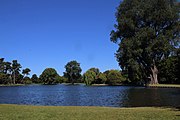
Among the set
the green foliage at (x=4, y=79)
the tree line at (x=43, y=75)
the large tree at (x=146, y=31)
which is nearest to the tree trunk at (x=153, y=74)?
the large tree at (x=146, y=31)

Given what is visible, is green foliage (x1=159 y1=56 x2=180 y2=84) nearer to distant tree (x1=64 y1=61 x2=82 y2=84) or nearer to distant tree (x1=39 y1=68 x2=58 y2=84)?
distant tree (x1=64 y1=61 x2=82 y2=84)

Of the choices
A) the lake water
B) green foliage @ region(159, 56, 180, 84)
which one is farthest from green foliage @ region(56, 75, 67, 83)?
the lake water

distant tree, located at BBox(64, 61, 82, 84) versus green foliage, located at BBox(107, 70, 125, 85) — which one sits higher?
distant tree, located at BBox(64, 61, 82, 84)

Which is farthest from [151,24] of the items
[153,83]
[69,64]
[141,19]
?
[69,64]

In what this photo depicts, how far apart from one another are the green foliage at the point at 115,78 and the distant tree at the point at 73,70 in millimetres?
57654

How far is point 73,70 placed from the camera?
185 metres

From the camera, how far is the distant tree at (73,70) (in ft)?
607

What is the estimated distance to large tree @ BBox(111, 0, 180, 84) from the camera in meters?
66.7

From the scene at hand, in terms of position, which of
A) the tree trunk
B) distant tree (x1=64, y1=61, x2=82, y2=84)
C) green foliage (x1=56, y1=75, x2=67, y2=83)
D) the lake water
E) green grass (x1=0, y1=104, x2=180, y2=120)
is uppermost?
distant tree (x1=64, y1=61, x2=82, y2=84)

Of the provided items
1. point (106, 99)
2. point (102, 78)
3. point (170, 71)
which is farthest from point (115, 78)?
point (106, 99)

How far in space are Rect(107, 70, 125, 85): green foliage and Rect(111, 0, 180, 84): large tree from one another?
51523 mm

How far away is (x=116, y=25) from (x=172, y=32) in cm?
1356

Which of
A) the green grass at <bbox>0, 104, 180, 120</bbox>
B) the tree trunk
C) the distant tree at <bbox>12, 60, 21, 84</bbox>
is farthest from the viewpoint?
the distant tree at <bbox>12, 60, 21, 84</bbox>

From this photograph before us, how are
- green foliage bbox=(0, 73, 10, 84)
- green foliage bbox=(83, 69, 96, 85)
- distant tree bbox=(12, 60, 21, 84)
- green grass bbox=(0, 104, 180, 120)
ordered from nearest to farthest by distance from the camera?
green grass bbox=(0, 104, 180, 120)
green foliage bbox=(83, 69, 96, 85)
green foliage bbox=(0, 73, 10, 84)
distant tree bbox=(12, 60, 21, 84)
